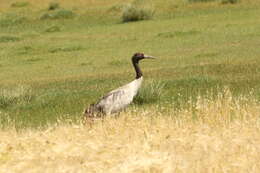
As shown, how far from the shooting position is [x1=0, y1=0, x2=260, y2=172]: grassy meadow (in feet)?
28.8

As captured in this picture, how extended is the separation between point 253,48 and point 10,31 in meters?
17.4

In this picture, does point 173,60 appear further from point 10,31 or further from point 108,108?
point 10,31

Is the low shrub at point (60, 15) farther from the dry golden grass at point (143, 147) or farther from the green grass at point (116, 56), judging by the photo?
the dry golden grass at point (143, 147)

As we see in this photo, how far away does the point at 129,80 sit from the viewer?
19.6 metres

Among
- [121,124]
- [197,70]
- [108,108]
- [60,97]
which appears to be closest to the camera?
[121,124]

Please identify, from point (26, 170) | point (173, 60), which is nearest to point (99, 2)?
point (173, 60)

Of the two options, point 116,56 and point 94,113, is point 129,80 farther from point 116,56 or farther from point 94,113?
point 94,113

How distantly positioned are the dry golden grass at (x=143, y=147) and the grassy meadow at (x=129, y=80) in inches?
0.6

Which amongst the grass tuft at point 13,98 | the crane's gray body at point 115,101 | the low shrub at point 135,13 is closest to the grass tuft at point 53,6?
the low shrub at point 135,13

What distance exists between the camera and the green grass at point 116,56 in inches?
653

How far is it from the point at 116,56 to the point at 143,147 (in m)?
17.4

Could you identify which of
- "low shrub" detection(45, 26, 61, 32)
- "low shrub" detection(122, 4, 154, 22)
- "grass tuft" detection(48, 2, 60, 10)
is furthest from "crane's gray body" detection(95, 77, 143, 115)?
"grass tuft" detection(48, 2, 60, 10)

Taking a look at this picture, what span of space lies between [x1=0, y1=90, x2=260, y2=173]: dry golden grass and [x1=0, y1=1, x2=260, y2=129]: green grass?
394 centimetres

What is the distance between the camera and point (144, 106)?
15328 mm
